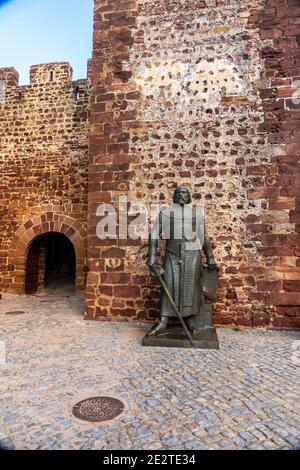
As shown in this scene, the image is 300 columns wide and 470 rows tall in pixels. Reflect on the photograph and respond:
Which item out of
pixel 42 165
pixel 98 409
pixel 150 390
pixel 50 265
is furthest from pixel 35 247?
pixel 98 409

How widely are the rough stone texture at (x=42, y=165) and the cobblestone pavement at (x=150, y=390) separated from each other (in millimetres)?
5444

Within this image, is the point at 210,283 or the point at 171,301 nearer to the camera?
the point at 171,301

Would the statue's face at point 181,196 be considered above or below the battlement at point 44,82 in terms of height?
below

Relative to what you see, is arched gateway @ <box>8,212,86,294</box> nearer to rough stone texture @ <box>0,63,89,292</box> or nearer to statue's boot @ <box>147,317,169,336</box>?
rough stone texture @ <box>0,63,89,292</box>

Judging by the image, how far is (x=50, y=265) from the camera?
42.7 feet

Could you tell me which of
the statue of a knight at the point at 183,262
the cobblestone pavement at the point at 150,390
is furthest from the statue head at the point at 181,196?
the cobblestone pavement at the point at 150,390

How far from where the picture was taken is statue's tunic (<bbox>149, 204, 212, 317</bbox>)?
4.20 m

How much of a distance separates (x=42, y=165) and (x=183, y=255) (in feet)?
23.1

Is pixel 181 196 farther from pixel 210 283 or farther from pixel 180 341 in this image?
pixel 180 341

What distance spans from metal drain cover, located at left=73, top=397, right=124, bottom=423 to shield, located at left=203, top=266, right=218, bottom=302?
2157 millimetres

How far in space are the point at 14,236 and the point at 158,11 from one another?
6.91 metres

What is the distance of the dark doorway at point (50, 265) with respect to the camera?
1015 centimetres

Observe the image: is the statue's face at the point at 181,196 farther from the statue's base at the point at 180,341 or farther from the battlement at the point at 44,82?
the battlement at the point at 44,82
